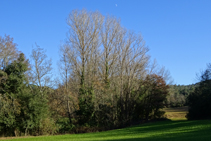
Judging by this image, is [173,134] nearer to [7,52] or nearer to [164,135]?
[164,135]

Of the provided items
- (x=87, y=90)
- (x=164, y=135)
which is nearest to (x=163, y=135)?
(x=164, y=135)

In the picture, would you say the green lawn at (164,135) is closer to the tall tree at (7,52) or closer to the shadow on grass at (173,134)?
the shadow on grass at (173,134)

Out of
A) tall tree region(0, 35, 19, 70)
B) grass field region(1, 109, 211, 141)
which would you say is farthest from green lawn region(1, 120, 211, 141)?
tall tree region(0, 35, 19, 70)

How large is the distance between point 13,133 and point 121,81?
16.0 metres

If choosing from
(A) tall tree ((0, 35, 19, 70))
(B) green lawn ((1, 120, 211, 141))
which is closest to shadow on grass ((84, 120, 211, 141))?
(B) green lawn ((1, 120, 211, 141))

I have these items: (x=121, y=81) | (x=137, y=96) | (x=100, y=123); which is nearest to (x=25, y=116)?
(x=100, y=123)

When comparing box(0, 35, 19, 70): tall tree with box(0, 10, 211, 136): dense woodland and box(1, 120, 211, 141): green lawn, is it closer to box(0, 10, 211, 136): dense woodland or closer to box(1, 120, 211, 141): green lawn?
box(0, 10, 211, 136): dense woodland

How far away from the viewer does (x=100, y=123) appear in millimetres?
30016

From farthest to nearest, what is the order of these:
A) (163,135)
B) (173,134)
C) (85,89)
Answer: (85,89) < (163,135) < (173,134)

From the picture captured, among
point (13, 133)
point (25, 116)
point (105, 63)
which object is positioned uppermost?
point (105, 63)

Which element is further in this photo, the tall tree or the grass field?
the tall tree

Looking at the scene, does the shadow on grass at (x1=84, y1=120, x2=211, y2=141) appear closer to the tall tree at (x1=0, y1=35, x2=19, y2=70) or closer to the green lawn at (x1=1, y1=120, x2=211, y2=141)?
the green lawn at (x1=1, y1=120, x2=211, y2=141)

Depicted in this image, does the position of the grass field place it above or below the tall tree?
below

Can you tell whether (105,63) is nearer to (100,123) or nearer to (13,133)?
(100,123)
